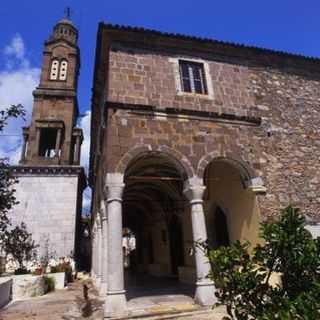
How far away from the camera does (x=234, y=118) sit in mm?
9141

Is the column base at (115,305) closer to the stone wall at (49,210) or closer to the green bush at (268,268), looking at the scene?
the green bush at (268,268)

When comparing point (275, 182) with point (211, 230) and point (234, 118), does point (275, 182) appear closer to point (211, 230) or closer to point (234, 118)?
point (234, 118)

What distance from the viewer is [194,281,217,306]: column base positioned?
6672 mm

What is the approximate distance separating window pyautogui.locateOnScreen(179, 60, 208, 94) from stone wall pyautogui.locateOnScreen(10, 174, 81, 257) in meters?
11.3

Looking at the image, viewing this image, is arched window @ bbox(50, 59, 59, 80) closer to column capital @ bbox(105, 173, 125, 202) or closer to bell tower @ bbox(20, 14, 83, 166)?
bell tower @ bbox(20, 14, 83, 166)

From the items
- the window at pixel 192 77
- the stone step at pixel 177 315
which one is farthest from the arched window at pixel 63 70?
the stone step at pixel 177 315

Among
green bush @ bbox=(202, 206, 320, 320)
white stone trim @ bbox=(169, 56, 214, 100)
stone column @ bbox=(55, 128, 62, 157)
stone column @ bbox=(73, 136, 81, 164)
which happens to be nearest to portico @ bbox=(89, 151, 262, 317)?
green bush @ bbox=(202, 206, 320, 320)

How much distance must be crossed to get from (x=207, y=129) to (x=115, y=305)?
17.8 ft

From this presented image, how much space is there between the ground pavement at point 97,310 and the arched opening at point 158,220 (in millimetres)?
1581

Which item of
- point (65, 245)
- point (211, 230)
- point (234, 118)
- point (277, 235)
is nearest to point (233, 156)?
point (234, 118)

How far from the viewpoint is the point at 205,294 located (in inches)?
267

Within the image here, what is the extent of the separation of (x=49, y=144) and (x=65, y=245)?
9.18 meters

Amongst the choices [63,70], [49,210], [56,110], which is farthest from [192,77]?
[63,70]

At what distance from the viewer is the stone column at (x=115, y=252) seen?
20.6ft
